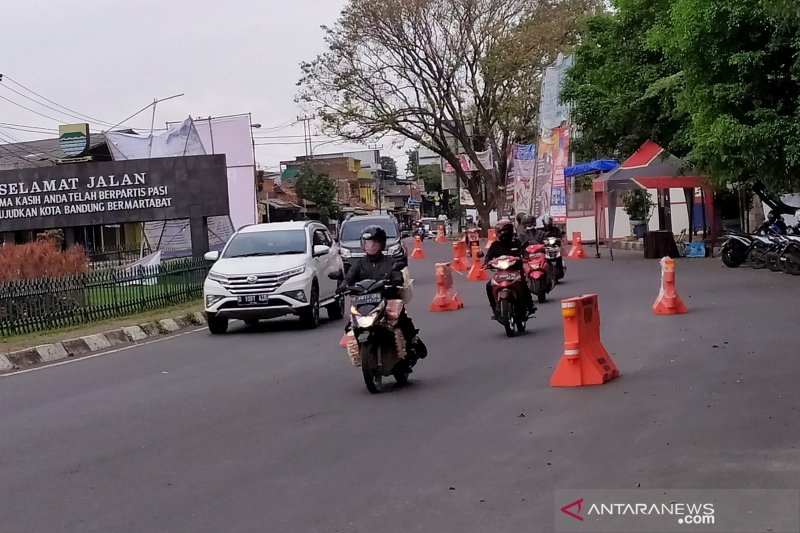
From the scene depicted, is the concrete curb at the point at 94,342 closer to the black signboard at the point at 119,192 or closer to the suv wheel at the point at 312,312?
the suv wheel at the point at 312,312

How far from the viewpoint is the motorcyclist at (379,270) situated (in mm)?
10375

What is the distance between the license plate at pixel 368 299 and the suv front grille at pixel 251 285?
21.2 feet

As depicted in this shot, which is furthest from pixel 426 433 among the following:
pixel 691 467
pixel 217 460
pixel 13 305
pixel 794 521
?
pixel 13 305

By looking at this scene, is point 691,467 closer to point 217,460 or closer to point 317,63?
point 217,460

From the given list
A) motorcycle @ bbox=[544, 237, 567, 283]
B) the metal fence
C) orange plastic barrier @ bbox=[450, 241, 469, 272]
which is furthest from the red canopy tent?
the metal fence

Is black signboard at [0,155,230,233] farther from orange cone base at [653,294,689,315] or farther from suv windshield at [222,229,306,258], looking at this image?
orange cone base at [653,294,689,315]

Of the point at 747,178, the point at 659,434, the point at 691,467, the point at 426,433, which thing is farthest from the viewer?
the point at 747,178

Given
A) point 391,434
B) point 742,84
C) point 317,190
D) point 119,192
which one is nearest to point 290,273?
point 391,434

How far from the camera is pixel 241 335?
1666 centimetres

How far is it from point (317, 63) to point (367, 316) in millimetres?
42729

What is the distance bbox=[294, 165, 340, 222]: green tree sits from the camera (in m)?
82.4

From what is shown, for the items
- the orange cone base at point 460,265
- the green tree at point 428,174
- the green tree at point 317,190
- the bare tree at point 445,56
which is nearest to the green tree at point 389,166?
the green tree at point 428,174

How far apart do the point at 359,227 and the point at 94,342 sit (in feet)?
39.0

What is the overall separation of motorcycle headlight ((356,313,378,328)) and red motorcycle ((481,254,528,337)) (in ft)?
14.0
